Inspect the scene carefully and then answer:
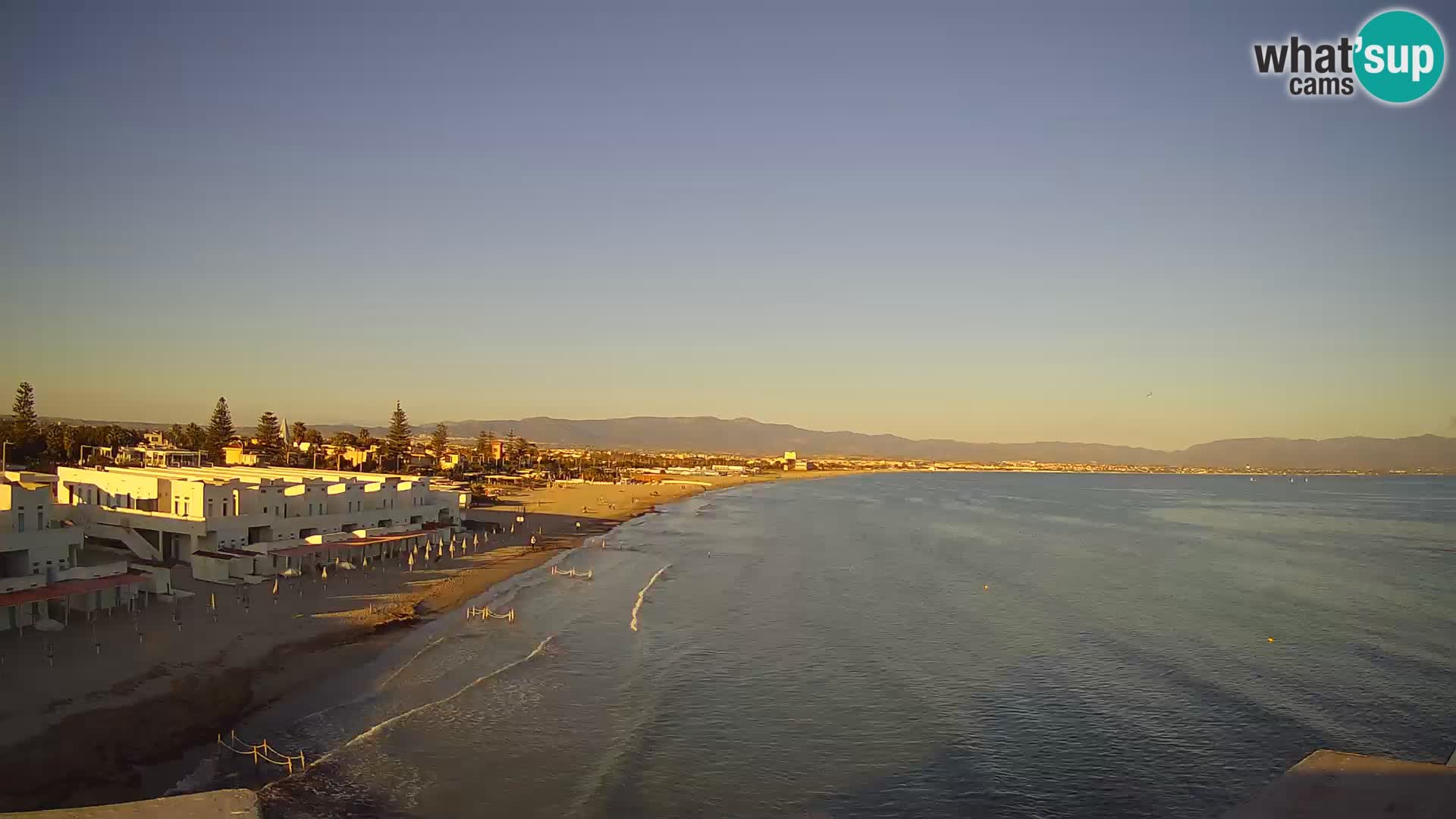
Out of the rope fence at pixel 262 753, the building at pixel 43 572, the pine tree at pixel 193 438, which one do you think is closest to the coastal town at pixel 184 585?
the building at pixel 43 572

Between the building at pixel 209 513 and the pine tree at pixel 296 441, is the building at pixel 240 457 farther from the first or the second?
the building at pixel 209 513

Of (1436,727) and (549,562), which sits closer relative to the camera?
(1436,727)

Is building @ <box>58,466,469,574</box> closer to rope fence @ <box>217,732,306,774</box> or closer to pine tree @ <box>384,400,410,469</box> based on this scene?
rope fence @ <box>217,732,306,774</box>

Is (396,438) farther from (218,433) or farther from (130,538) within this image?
(130,538)

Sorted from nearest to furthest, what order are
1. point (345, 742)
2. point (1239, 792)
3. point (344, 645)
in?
1. point (1239, 792)
2. point (345, 742)
3. point (344, 645)

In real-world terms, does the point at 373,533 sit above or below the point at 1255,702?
above

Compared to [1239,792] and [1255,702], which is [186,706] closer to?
[1239,792]

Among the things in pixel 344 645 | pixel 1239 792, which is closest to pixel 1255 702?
pixel 1239 792

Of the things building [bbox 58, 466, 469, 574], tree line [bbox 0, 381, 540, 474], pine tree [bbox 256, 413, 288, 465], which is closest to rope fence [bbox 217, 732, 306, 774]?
building [bbox 58, 466, 469, 574]
